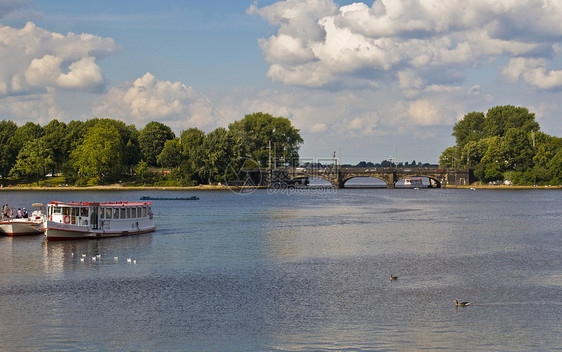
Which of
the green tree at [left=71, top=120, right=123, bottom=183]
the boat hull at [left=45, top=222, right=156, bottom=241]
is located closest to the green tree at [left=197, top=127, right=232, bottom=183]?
the green tree at [left=71, top=120, right=123, bottom=183]

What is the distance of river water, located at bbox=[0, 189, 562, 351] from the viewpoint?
95.9 feet

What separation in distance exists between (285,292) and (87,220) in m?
33.4

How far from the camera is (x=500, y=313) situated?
1328 inches

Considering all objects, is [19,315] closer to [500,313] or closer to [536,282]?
[500,313]

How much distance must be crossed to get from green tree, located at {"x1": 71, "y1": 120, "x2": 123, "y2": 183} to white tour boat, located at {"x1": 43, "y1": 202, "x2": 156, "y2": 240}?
113m

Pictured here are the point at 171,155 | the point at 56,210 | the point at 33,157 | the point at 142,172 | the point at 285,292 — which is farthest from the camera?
the point at 142,172

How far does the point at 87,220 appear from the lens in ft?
213

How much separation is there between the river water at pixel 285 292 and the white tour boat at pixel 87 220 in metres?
1.79

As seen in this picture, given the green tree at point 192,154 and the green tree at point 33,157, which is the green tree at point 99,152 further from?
the green tree at point 192,154

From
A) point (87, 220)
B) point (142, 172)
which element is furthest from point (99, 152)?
point (87, 220)

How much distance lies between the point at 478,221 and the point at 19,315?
228ft

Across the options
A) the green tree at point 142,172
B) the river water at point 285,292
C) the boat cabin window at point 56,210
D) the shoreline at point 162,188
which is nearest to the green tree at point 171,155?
the green tree at point 142,172

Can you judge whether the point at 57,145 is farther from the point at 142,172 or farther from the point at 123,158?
the point at 142,172

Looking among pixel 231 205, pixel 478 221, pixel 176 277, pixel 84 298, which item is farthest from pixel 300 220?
pixel 84 298
